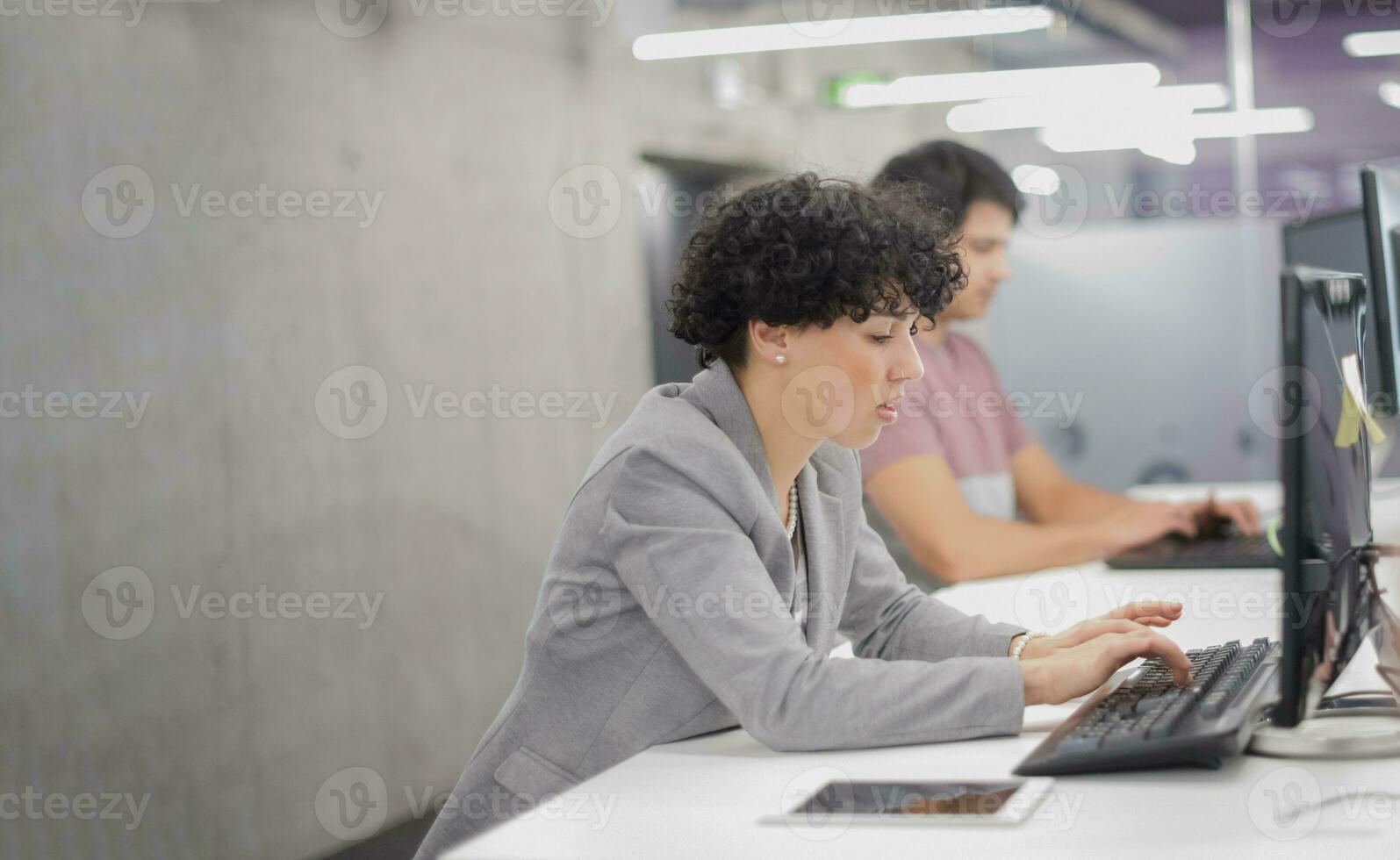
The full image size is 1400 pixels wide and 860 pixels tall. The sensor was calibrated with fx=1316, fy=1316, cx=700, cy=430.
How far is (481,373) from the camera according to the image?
4.24 meters

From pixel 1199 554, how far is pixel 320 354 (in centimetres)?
230

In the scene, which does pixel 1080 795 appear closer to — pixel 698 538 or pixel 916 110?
pixel 698 538

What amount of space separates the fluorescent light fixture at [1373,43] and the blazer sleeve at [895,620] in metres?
5.06

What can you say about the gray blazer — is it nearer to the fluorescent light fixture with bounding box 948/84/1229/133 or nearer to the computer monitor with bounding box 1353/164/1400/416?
the computer monitor with bounding box 1353/164/1400/416

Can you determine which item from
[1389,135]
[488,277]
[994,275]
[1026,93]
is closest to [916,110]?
[1026,93]

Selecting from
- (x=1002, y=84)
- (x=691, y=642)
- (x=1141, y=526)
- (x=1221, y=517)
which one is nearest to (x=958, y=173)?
(x=1141, y=526)

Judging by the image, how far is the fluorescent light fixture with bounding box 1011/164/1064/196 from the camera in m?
6.50

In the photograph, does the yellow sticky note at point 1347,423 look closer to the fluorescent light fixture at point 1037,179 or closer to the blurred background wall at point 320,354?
the blurred background wall at point 320,354

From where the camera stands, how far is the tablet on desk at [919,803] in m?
1.10

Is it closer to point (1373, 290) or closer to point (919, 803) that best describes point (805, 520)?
point (919, 803)

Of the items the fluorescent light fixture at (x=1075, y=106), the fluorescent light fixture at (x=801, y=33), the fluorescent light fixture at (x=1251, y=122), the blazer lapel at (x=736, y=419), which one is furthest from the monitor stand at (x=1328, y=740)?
the fluorescent light fixture at (x=1075, y=106)

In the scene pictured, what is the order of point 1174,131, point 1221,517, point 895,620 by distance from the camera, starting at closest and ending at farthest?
point 895,620
point 1221,517
point 1174,131

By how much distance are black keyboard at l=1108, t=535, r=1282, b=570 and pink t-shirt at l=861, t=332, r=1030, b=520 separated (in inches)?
15.3

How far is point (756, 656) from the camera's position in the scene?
1.33 m
